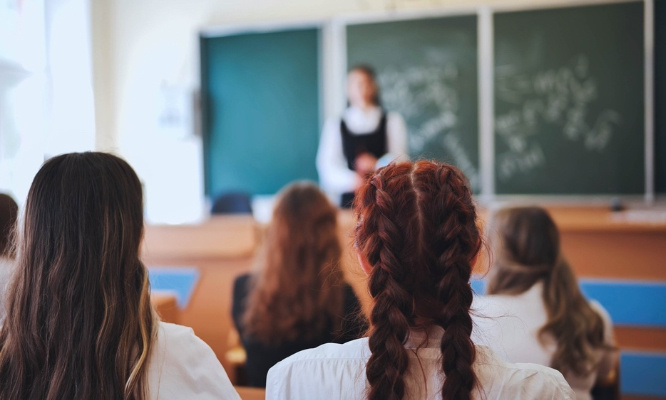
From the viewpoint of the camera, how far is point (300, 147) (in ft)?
16.7

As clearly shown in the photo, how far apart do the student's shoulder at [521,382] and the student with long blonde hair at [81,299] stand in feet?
1.68

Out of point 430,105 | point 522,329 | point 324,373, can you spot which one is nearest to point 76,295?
point 324,373

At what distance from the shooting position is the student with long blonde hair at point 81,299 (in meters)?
1.08

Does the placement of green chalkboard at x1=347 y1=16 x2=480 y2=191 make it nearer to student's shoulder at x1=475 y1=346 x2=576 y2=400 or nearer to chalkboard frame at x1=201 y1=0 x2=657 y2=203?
chalkboard frame at x1=201 y1=0 x2=657 y2=203

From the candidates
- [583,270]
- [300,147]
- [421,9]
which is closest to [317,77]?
[300,147]

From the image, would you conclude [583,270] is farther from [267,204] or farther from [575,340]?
[267,204]

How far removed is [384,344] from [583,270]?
2318 mm

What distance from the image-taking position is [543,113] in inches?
178

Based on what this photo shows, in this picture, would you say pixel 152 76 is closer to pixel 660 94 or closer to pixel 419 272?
pixel 660 94

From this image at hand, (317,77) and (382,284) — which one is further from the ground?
(317,77)

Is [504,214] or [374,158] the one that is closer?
[504,214]

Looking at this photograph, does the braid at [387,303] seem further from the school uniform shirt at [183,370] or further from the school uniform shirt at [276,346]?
the school uniform shirt at [276,346]

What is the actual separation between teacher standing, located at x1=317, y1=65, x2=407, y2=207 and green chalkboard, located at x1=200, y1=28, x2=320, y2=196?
0.64 meters

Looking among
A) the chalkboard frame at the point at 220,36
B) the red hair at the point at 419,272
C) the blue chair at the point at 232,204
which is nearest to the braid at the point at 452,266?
the red hair at the point at 419,272
